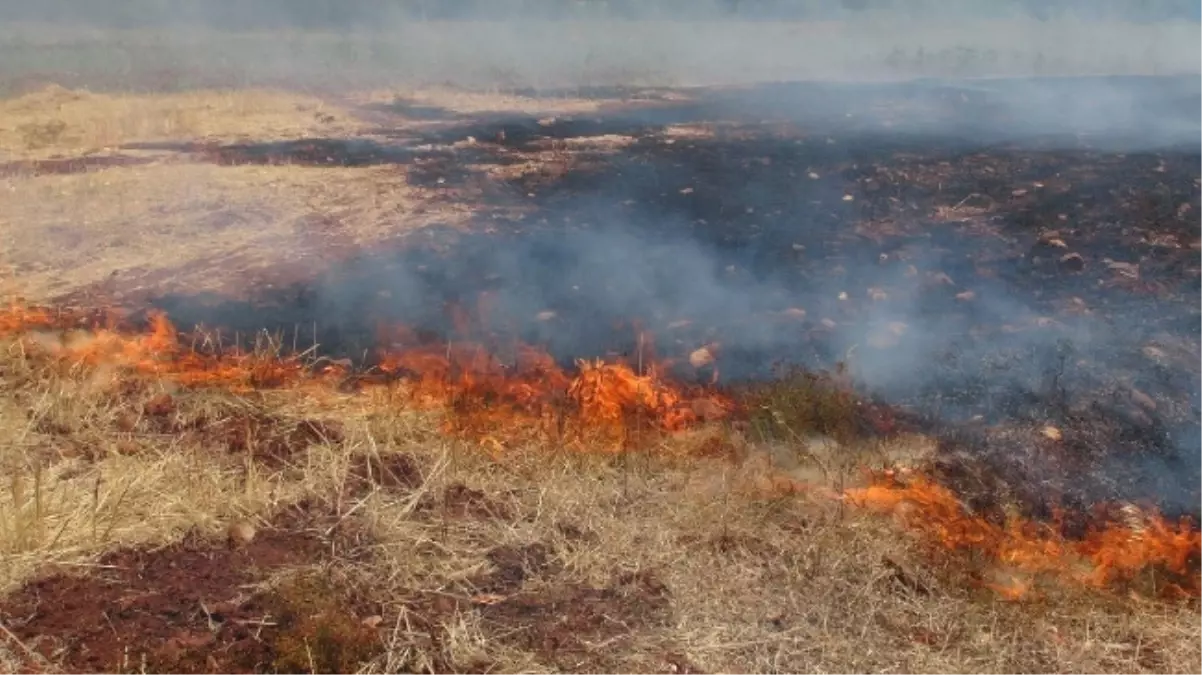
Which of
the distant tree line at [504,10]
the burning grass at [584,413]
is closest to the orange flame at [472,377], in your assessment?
the burning grass at [584,413]

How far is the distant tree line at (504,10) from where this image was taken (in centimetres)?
2214

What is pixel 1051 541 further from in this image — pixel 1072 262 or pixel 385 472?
pixel 1072 262

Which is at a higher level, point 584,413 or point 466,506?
point 584,413

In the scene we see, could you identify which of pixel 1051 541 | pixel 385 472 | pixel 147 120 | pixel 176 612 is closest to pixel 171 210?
pixel 147 120

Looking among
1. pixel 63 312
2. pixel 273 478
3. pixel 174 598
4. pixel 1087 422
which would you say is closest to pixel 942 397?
pixel 1087 422

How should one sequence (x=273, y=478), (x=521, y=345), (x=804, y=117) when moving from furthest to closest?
(x=804, y=117) < (x=521, y=345) < (x=273, y=478)

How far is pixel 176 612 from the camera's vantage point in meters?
3.32

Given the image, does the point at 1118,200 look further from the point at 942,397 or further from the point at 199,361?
the point at 199,361

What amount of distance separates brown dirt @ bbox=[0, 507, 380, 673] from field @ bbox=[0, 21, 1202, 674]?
0.04ft

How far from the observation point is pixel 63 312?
6285 mm

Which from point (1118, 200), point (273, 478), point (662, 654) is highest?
point (1118, 200)

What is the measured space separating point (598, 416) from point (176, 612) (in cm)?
232

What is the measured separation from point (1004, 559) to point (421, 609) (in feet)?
8.15

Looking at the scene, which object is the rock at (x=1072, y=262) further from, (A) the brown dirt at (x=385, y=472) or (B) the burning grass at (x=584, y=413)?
(A) the brown dirt at (x=385, y=472)
